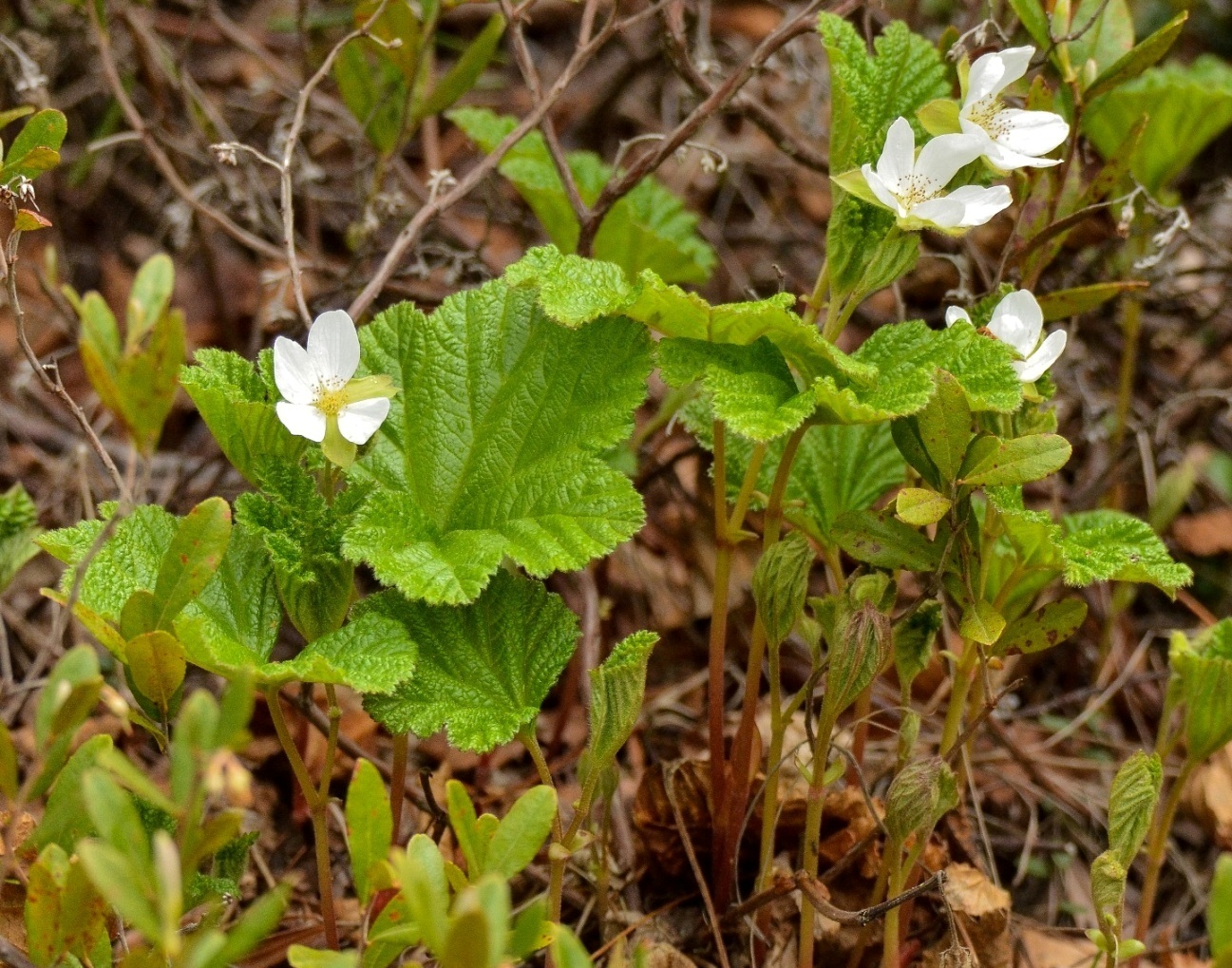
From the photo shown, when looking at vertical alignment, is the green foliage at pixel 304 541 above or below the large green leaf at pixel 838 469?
above

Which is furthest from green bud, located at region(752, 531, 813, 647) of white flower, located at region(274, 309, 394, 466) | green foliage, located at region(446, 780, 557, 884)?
white flower, located at region(274, 309, 394, 466)

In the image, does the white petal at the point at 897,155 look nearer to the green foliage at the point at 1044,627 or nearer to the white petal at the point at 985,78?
the white petal at the point at 985,78

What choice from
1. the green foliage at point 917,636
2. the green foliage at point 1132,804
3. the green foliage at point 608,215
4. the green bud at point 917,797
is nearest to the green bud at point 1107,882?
the green foliage at point 1132,804

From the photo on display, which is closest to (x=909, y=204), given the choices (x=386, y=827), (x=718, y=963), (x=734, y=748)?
(x=734, y=748)

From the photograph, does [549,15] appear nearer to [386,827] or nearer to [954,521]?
[954,521]

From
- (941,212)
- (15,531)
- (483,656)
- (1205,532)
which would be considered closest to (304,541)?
(483,656)

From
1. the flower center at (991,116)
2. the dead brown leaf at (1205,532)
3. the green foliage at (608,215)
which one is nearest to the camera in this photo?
the flower center at (991,116)

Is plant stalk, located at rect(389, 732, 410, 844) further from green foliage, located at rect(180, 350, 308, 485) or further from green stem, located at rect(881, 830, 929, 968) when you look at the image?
green stem, located at rect(881, 830, 929, 968)
